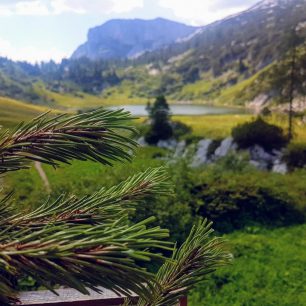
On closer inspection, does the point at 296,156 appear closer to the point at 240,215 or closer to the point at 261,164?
the point at 261,164

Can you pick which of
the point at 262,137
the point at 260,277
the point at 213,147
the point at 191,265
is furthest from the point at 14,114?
the point at 213,147

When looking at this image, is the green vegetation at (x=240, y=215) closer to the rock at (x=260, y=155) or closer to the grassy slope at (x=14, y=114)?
the rock at (x=260, y=155)

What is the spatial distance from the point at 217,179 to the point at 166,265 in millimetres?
24283

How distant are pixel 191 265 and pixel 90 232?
3.30 feet

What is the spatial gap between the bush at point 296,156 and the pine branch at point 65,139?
123 ft

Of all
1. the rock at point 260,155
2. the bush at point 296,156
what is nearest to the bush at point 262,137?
the rock at point 260,155

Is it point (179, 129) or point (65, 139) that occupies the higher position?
point (65, 139)

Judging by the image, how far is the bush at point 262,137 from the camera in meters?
42.5

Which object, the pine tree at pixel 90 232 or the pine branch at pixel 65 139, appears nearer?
the pine tree at pixel 90 232

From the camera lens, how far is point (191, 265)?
225 centimetres

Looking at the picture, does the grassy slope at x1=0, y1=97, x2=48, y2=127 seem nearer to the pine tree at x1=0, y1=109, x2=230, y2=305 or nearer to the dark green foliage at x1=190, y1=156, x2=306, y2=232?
the pine tree at x1=0, y1=109, x2=230, y2=305

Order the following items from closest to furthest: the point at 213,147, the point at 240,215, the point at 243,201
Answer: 1. the point at 240,215
2. the point at 243,201
3. the point at 213,147

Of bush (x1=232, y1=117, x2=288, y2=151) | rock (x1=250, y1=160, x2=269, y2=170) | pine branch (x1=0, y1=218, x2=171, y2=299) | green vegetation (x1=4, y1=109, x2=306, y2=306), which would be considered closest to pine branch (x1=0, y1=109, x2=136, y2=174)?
pine branch (x1=0, y1=218, x2=171, y2=299)

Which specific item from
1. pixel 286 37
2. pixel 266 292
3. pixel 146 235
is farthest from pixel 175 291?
pixel 286 37
